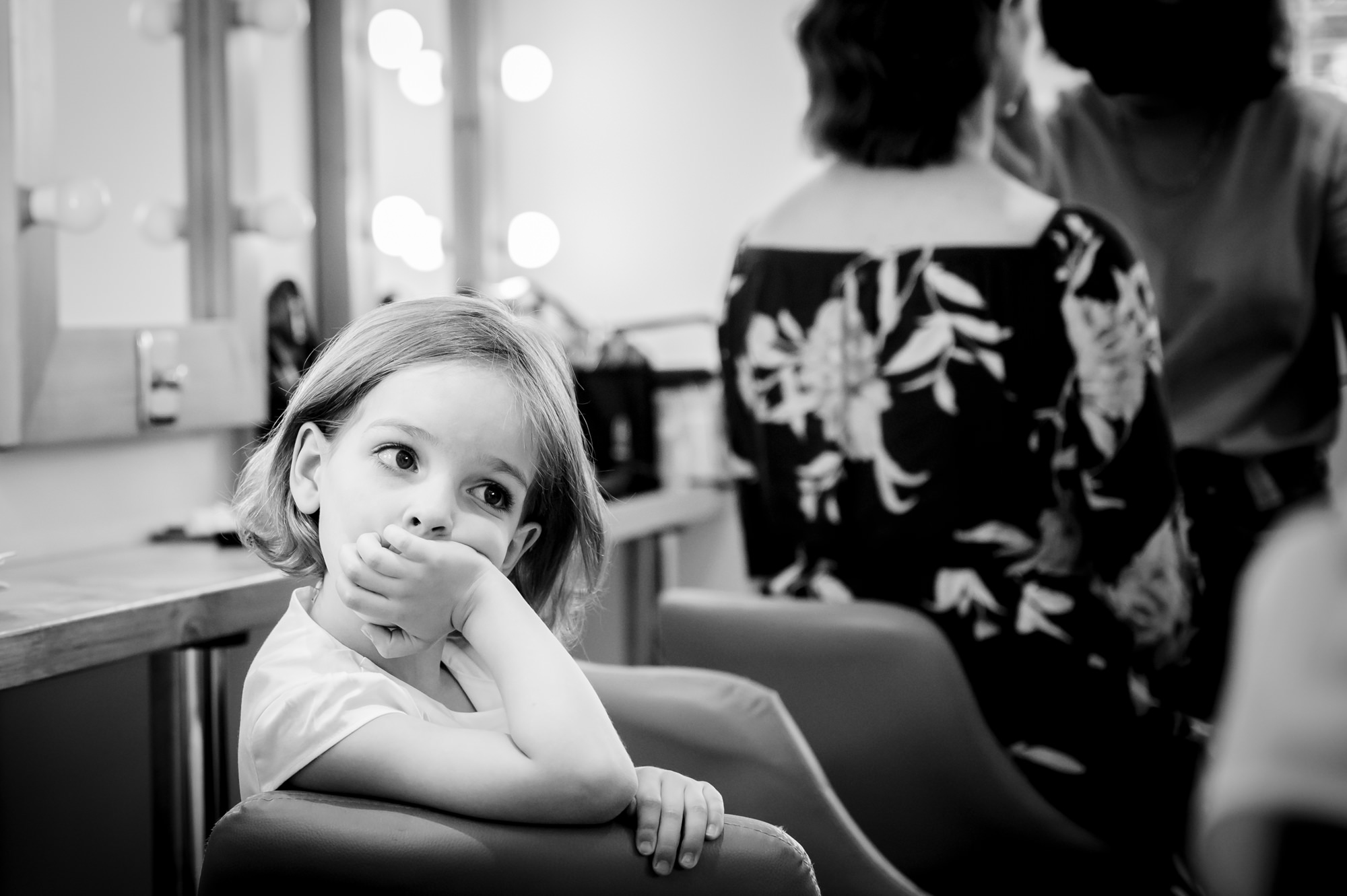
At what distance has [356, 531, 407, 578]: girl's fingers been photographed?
77 centimetres

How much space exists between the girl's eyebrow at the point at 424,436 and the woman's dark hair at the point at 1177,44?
109 centimetres

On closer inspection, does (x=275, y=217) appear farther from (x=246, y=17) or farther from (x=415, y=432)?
(x=415, y=432)

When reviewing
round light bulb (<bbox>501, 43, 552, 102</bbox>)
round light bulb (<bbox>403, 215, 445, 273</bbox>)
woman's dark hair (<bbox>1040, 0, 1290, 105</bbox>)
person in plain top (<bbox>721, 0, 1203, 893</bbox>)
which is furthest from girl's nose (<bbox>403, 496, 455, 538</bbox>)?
round light bulb (<bbox>501, 43, 552, 102</bbox>)

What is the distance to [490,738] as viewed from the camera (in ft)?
2.51

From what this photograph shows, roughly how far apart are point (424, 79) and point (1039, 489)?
1.84 meters

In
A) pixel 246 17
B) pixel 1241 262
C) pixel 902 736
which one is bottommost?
pixel 902 736

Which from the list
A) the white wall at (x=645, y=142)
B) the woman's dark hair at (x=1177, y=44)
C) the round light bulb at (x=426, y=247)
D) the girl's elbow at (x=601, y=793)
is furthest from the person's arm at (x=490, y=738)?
the white wall at (x=645, y=142)

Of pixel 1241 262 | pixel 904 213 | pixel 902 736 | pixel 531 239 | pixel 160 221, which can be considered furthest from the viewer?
pixel 531 239

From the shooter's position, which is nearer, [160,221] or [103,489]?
[103,489]

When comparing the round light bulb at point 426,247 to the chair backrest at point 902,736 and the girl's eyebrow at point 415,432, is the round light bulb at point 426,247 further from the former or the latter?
the girl's eyebrow at point 415,432

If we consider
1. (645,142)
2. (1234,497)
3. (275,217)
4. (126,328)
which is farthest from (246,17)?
(1234,497)

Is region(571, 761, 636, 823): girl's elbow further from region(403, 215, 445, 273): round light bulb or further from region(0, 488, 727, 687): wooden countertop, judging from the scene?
region(403, 215, 445, 273): round light bulb

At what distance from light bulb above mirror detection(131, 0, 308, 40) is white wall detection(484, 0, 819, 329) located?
96 centimetres

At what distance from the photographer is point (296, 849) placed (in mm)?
709
